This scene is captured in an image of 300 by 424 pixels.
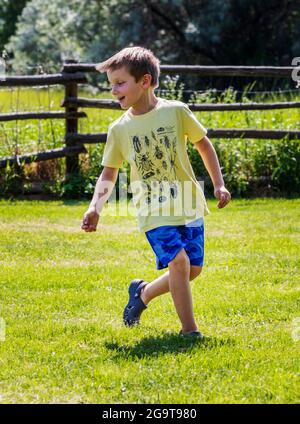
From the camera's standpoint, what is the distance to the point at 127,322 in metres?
4.58

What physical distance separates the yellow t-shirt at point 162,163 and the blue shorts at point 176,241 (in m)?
0.03

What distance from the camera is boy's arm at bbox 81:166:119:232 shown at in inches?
167

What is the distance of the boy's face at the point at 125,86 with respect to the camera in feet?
13.9

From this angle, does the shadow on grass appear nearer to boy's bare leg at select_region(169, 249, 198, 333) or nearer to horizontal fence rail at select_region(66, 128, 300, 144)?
boy's bare leg at select_region(169, 249, 198, 333)

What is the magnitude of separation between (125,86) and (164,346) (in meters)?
1.33

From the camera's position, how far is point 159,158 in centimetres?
431

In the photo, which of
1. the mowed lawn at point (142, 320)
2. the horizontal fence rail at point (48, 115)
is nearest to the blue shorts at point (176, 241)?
the mowed lawn at point (142, 320)

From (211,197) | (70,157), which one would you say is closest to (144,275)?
(211,197)

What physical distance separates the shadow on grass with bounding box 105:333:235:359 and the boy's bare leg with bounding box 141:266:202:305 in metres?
0.30

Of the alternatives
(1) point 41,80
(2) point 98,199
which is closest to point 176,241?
(2) point 98,199

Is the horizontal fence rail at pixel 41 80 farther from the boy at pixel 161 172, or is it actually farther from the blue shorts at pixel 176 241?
the blue shorts at pixel 176 241

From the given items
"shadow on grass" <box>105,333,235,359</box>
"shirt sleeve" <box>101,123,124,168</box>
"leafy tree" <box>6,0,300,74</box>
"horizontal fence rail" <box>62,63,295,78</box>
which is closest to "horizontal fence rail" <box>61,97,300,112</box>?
"horizontal fence rail" <box>62,63,295,78</box>

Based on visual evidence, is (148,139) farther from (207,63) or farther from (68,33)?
(68,33)

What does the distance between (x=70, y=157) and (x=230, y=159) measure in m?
1.79
